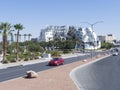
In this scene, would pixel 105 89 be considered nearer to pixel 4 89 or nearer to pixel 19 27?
pixel 4 89

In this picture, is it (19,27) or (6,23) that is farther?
(19,27)

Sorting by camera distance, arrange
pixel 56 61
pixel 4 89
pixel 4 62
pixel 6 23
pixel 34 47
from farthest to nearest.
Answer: pixel 34 47 → pixel 6 23 → pixel 4 62 → pixel 56 61 → pixel 4 89

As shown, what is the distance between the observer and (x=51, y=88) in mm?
21938

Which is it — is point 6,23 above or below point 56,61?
above

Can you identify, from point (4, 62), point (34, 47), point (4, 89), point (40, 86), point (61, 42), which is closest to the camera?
point (4, 89)

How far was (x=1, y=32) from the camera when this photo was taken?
67.2 meters

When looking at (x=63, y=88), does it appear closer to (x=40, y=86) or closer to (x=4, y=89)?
(x=40, y=86)

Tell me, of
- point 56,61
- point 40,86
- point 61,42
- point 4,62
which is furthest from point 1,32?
point 61,42

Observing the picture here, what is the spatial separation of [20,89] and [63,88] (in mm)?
2787

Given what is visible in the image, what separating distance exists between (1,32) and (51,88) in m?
46.9

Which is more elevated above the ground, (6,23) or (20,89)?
(6,23)

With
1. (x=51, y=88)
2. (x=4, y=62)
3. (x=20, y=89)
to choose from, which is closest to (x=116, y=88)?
(x=51, y=88)

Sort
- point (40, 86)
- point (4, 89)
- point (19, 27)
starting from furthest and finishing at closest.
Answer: point (19, 27) < point (40, 86) < point (4, 89)

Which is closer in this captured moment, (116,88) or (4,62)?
(116,88)
